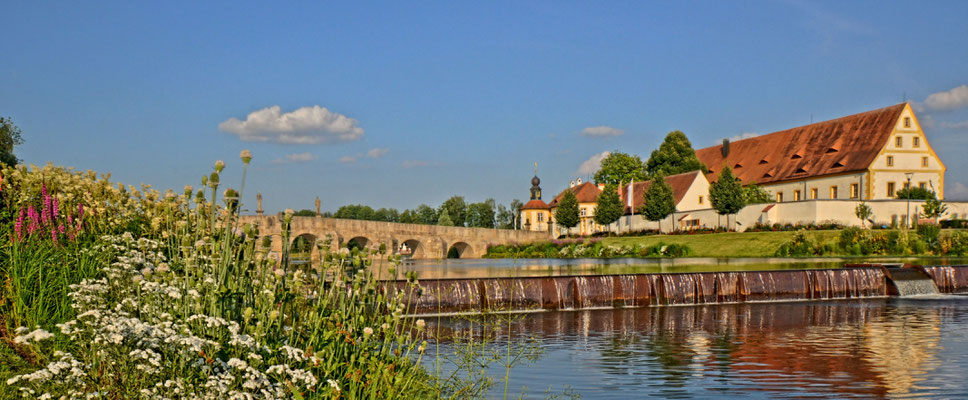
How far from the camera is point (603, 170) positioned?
284 feet

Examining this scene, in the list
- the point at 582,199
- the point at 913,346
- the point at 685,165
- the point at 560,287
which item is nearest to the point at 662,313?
the point at 560,287

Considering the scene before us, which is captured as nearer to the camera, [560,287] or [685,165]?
[560,287]

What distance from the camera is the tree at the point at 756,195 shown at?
65312 millimetres

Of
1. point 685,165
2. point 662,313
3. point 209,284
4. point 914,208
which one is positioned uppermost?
point 685,165

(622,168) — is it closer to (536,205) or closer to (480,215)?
(536,205)

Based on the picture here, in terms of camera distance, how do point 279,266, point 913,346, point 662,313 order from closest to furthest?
point 279,266, point 913,346, point 662,313

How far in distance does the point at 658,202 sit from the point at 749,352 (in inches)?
2045

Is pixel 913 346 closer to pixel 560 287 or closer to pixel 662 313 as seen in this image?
pixel 662 313

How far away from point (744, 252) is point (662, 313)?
30.3 meters

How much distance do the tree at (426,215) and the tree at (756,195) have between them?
81.2m

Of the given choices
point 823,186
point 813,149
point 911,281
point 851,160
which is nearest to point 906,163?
point 851,160

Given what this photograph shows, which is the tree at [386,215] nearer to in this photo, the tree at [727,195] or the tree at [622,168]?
the tree at [622,168]

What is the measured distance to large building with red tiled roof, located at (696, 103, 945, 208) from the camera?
62.1m

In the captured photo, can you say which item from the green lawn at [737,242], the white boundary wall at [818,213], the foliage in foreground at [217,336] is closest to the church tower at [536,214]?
the white boundary wall at [818,213]
